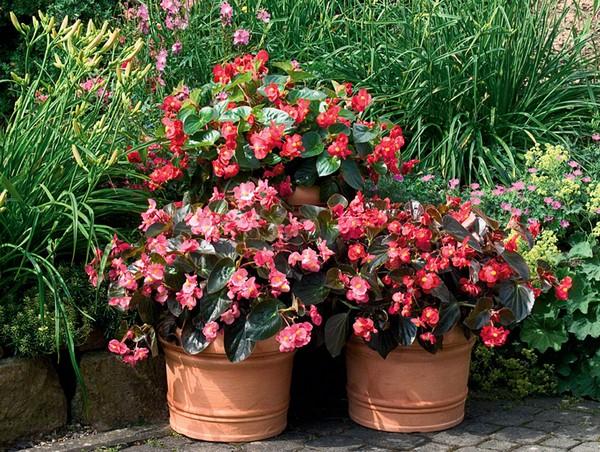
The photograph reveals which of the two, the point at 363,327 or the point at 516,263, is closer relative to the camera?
the point at 363,327

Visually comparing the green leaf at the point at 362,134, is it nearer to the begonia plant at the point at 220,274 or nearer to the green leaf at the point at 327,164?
the green leaf at the point at 327,164

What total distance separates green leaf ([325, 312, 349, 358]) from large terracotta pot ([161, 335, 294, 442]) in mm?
172

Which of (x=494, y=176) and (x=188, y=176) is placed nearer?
(x=188, y=176)

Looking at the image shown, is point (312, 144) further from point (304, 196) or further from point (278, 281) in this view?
point (278, 281)

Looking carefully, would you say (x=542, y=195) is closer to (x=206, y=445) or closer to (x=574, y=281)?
(x=574, y=281)

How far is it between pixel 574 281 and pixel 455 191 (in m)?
0.69

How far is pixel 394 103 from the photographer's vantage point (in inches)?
201

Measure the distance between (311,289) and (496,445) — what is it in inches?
34.7

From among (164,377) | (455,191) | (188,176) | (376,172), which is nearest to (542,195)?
(455,191)

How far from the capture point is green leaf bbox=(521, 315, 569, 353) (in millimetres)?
4090

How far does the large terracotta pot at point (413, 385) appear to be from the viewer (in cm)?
360

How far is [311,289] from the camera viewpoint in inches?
134

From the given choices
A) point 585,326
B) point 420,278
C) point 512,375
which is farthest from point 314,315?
point 585,326

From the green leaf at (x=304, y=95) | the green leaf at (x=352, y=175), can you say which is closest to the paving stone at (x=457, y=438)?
the green leaf at (x=352, y=175)
